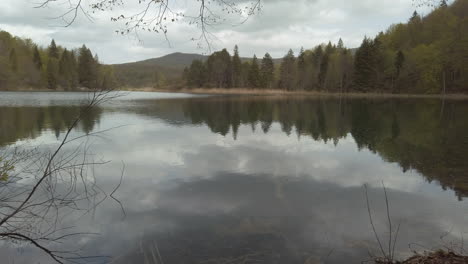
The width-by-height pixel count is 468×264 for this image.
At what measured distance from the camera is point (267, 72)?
290 feet

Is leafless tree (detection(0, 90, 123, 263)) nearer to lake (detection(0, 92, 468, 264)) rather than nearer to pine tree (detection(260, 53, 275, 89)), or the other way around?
lake (detection(0, 92, 468, 264))

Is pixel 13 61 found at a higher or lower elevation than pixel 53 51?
lower

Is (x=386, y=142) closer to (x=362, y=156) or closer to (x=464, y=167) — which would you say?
(x=362, y=156)

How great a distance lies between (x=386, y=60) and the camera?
67.3 meters

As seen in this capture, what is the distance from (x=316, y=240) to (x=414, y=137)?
13.7 meters

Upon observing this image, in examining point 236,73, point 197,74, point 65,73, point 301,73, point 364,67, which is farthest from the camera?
point 197,74

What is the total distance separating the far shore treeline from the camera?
60969 mm

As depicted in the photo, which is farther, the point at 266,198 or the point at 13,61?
the point at 13,61

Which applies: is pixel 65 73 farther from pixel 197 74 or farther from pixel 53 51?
pixel 197 74

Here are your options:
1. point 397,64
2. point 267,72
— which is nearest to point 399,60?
point 397,64

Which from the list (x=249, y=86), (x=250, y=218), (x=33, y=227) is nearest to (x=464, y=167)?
(x=250, y=218)

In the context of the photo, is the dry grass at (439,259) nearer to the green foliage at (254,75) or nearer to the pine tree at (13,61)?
the green foliage at (254,75)

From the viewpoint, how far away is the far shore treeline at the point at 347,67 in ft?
200

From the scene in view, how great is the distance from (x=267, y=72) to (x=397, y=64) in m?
35.5
